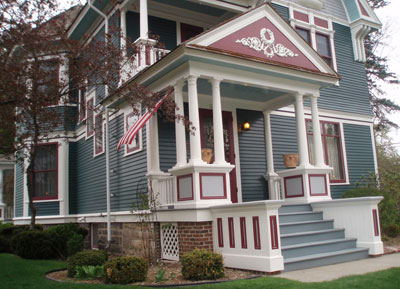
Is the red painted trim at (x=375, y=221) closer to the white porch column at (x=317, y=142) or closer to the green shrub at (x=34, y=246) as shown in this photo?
the white porch column at (x=317, y=142)

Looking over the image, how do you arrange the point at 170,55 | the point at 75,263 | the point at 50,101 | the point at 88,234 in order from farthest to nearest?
the point at 88,234 → the point at 170,55 → the point at 75,263 → the point at 50,101

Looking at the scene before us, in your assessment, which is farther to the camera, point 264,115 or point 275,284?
point 264,115

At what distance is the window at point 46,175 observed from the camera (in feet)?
47.4

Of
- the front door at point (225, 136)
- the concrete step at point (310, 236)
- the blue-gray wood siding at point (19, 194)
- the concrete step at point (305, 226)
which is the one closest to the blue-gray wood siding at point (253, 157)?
the front door at point (225, 136)

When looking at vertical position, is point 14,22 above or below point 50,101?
above

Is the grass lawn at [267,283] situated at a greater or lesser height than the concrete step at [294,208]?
lesser

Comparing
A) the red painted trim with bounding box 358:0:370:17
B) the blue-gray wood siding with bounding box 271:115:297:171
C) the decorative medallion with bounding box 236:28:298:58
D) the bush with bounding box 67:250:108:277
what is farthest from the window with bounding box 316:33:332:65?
the bush with bounding box 67:250:108:277

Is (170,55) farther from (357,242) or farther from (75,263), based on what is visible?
(357,242)

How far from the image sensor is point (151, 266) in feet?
27.1

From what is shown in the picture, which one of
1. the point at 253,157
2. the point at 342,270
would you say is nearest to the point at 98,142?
the point at 253,157

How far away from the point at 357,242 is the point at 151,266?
4199 mm

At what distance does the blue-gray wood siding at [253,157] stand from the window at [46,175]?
22.8ft

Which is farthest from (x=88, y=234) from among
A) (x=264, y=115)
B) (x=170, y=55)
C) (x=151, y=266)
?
(x=170, y=55)

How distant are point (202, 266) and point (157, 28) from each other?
23.6ft
